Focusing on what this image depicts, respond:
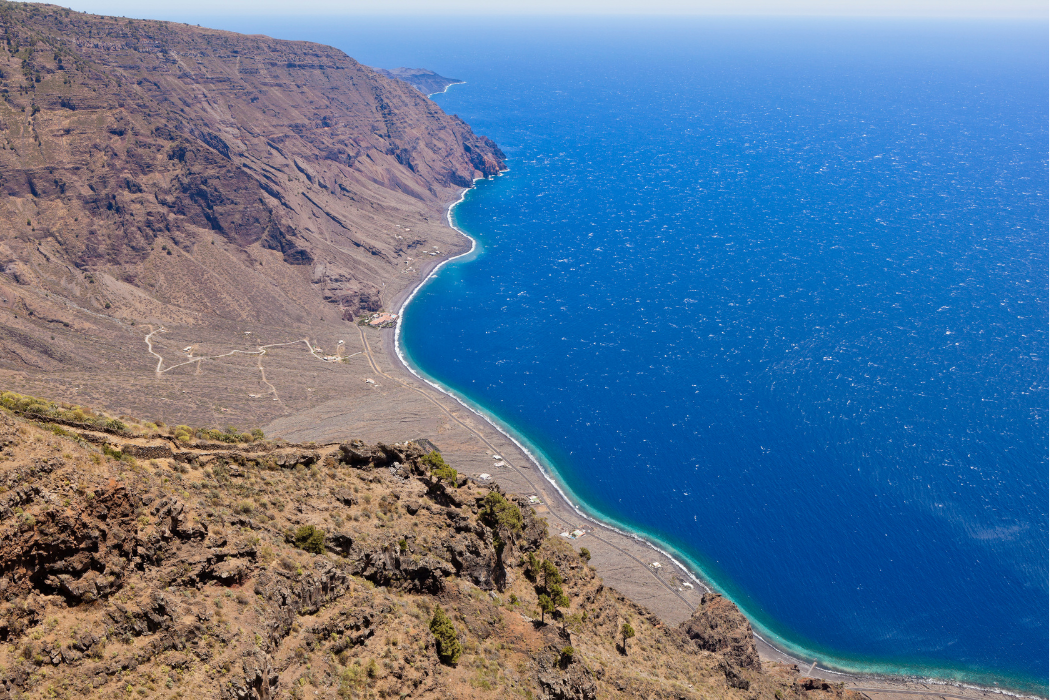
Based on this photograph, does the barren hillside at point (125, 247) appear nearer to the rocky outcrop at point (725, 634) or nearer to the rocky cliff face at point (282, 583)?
the rocky cliff face at point (282, 583)

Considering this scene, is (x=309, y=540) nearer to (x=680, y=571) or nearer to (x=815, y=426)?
(x=680, y=571)

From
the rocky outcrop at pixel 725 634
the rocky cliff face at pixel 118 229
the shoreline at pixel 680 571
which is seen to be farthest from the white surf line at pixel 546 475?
the rocky cliff face at pixel 118 229

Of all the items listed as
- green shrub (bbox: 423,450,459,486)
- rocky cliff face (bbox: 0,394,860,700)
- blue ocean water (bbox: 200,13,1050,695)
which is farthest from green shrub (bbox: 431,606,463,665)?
blue ocean water (bbox: 200,13,1050,695)

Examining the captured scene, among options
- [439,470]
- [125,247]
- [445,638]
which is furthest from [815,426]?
[125,247]

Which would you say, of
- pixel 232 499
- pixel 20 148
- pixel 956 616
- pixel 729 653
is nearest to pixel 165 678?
pixel 232 499

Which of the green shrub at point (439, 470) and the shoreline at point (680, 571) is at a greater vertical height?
the green shrub at point (439, 470)

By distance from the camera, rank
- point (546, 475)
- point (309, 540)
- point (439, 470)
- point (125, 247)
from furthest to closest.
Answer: point (125, 247)
point (546, 475)
point (439, 470)
point (309, 540)
